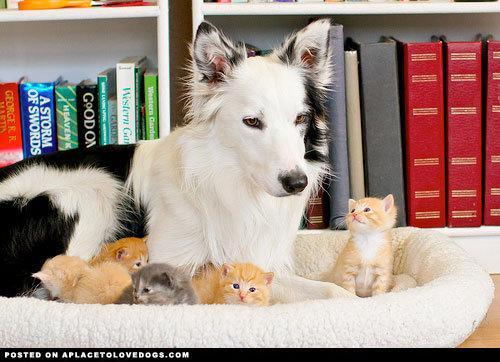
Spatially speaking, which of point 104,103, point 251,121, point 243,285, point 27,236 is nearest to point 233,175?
point 251,121

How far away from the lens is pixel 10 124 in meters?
2.18

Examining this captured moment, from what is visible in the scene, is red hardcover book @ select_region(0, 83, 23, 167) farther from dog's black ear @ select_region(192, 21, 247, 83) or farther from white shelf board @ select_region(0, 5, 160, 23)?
dog's black ear @ select_region(192, 21, 247, 83)

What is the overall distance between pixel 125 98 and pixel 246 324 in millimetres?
1081

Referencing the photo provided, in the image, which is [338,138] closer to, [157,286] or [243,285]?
[243,285]

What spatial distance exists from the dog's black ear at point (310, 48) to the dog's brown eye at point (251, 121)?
0.60 feet

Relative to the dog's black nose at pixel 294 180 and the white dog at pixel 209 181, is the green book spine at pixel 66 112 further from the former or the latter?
the dog's black nose at pixel 294 180

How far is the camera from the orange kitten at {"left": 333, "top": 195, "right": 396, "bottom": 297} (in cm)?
163

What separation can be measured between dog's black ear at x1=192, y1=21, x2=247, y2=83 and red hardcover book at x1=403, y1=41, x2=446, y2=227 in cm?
72

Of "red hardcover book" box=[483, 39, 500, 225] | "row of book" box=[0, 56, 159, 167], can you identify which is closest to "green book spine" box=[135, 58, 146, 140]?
"row of book" box=[0, 56, 159, 167]
